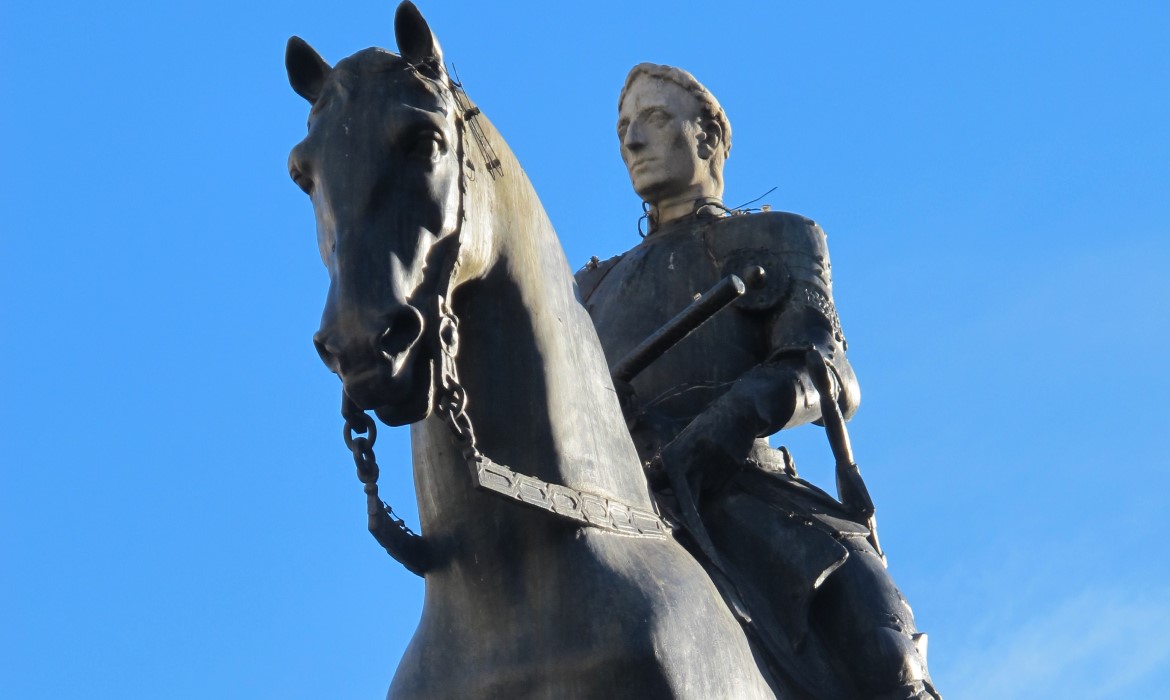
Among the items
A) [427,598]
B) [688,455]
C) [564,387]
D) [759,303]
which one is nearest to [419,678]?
[427,598]

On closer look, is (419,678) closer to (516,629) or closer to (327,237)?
(516,629)

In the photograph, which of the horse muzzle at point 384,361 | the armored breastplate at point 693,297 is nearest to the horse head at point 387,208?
the horse muzzle at point 384,361

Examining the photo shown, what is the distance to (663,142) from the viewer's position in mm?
10344

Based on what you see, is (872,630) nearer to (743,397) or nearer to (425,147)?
(743,397)

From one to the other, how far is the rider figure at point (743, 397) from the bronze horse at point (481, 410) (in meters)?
1.09

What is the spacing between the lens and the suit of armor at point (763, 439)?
8164mm

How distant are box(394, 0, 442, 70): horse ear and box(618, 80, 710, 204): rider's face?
371 cm

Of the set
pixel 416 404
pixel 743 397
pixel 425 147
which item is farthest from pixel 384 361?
pixel 743 397

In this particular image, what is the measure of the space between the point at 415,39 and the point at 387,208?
2.32ft

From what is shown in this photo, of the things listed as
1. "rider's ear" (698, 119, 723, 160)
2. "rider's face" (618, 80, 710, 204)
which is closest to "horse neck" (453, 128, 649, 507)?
"rider's face" (618, 80, 710, 204)

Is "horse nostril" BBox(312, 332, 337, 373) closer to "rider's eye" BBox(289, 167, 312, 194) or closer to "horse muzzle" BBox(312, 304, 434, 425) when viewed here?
"horse muzzle" BBox(312, 304, 434, 425)

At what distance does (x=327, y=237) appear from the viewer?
20.8 ft

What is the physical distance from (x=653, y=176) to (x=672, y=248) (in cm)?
52

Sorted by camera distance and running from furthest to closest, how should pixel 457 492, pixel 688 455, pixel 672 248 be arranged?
pixel 672 248, pixel 688 455, pixel 457 492
